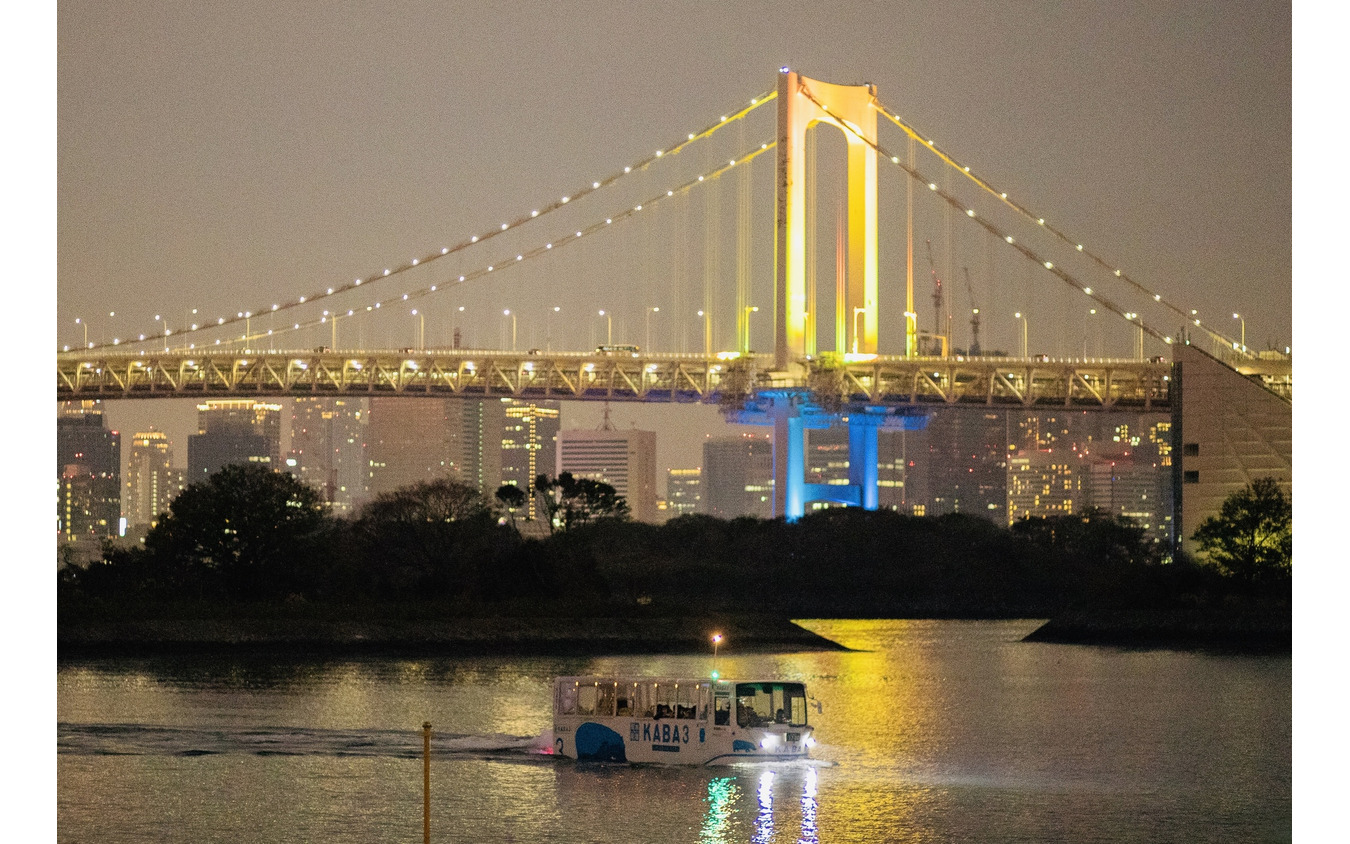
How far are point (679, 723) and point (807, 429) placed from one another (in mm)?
44355

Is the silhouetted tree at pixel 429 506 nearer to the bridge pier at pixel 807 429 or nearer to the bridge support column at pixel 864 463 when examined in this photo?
the bridge pier at pixel 807 429

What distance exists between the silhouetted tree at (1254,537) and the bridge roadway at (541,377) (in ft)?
42.7

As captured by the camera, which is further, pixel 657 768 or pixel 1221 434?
pixel 1221 434

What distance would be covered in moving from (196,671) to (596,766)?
52.0ft

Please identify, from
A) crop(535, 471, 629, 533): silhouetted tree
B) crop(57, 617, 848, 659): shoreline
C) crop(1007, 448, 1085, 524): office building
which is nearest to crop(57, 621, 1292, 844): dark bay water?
crop(57, 617, 848, 659): shoreline

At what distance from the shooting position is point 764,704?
2306 centimetres

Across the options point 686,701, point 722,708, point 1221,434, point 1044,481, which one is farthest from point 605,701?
point 1044,481

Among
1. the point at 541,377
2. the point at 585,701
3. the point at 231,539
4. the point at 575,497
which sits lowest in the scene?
the point at 585,701

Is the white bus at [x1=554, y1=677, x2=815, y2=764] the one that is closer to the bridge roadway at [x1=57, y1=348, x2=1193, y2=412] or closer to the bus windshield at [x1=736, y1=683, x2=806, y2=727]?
the bus windshield at [x1=736, y1=683, x2=806, y2=727]

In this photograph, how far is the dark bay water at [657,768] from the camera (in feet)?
61.0

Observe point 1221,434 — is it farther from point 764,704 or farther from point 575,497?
point 764,704

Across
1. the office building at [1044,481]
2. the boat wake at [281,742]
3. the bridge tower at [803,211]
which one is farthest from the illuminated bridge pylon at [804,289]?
the office building at [1044,481]
